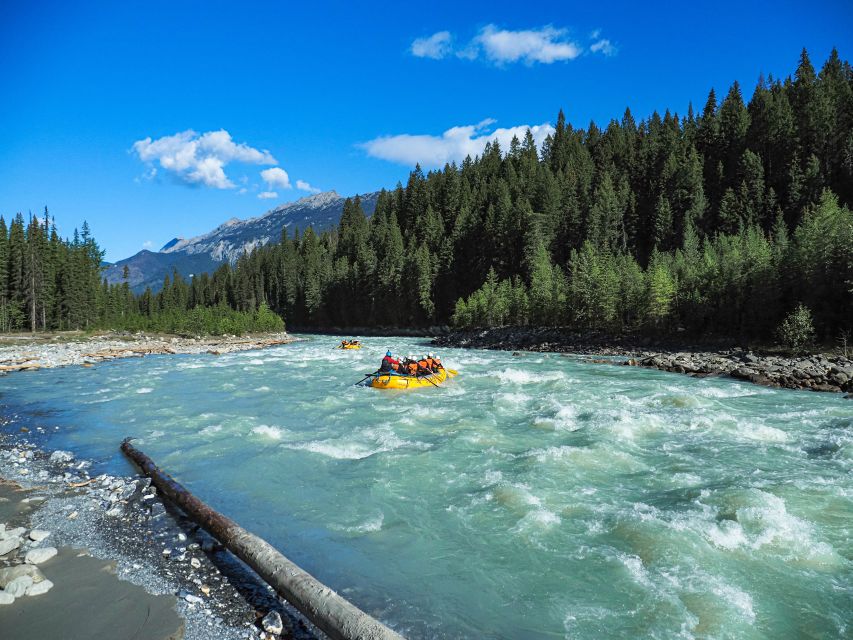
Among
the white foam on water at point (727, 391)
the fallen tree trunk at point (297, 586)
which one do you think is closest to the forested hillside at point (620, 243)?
the white foam on water at point (727, 391)

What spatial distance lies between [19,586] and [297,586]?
327 centimetres

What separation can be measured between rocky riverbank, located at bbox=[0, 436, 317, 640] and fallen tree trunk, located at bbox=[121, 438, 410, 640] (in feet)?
1.37

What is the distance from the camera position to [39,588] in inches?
218

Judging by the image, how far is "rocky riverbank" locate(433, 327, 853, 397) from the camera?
23906 millimetres

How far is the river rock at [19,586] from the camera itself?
5378 mm

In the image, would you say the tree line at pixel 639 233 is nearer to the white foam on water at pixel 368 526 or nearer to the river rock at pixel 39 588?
the white foam on water at pixel 368 526

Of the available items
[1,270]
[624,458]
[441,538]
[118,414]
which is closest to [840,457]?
[624,458]

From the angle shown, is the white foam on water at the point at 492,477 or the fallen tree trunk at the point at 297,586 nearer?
the fallen tree trunk at the point at 297,586

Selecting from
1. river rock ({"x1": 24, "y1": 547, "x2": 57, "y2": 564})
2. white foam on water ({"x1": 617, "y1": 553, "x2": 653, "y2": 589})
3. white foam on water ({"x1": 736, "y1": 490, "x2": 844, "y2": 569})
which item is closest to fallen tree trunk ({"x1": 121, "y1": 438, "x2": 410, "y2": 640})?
river rock ({"x1": 24, "y1": 547, "x2": 57, "y2": 564})

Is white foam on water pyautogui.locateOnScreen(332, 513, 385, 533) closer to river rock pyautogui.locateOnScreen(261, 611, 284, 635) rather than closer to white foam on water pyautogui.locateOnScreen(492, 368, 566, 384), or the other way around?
river rock pyautogui.locateOnScreen(261, 611, 284, 635)

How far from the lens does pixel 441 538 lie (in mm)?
7879

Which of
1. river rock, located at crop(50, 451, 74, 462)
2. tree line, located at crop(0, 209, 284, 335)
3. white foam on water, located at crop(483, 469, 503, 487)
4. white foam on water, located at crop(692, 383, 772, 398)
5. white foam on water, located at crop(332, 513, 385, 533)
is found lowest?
white foam on water, located at crop(692, 383, 772, 398)

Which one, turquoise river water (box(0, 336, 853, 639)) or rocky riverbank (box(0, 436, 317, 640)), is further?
turquoise river water (box(0, 336, 853, 639))

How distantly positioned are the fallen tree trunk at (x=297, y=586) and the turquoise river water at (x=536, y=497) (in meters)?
1.15
